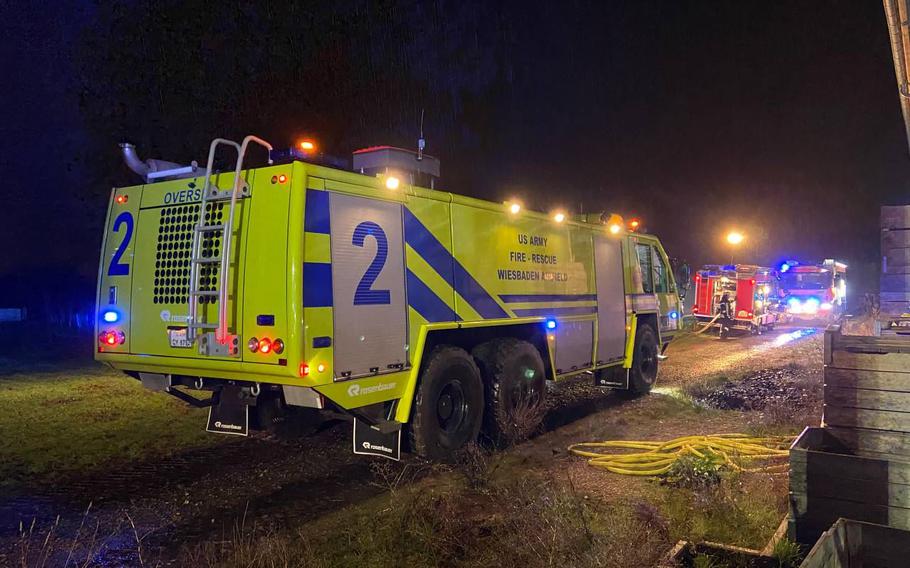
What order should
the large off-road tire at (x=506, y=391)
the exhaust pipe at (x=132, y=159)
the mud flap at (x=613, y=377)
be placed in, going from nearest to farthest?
the exhaust pipe at (x=132, y=159) < the large off-road tire at (x=506, y=391) < the mud flap at (x=613, y=377)

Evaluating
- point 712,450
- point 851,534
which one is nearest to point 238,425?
point 712,450

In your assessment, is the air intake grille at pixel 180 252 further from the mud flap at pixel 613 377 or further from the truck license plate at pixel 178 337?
the mud flap at pixel 613 377

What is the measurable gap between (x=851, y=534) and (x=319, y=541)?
10.5 ft

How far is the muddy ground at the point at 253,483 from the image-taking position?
15.7 ft

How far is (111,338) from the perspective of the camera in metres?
6.13

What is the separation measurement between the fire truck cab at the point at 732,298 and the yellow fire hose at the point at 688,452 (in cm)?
1628

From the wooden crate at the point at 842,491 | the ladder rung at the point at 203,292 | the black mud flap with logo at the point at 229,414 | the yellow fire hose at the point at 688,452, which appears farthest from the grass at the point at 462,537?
the ladder rung at the point at 203,292

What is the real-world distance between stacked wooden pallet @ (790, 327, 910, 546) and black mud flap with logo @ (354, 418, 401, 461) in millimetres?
3188

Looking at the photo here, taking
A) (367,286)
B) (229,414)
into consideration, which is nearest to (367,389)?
(367,286)

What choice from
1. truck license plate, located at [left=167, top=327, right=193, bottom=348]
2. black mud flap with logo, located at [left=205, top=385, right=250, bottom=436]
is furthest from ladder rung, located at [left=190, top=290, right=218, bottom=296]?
black mud flap with logo, located at [left=205, top=385, right=250, bottom=436]

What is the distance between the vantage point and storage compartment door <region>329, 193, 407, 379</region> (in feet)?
18.0

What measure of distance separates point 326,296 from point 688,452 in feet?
12.3

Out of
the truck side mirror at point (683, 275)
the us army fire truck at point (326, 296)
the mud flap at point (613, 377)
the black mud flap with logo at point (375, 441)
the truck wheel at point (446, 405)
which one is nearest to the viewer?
the us army fire truck at point (326, 296)

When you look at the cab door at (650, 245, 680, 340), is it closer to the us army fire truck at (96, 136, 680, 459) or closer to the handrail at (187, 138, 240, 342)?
the us army fire truck at (96, 136, 680, 459)
